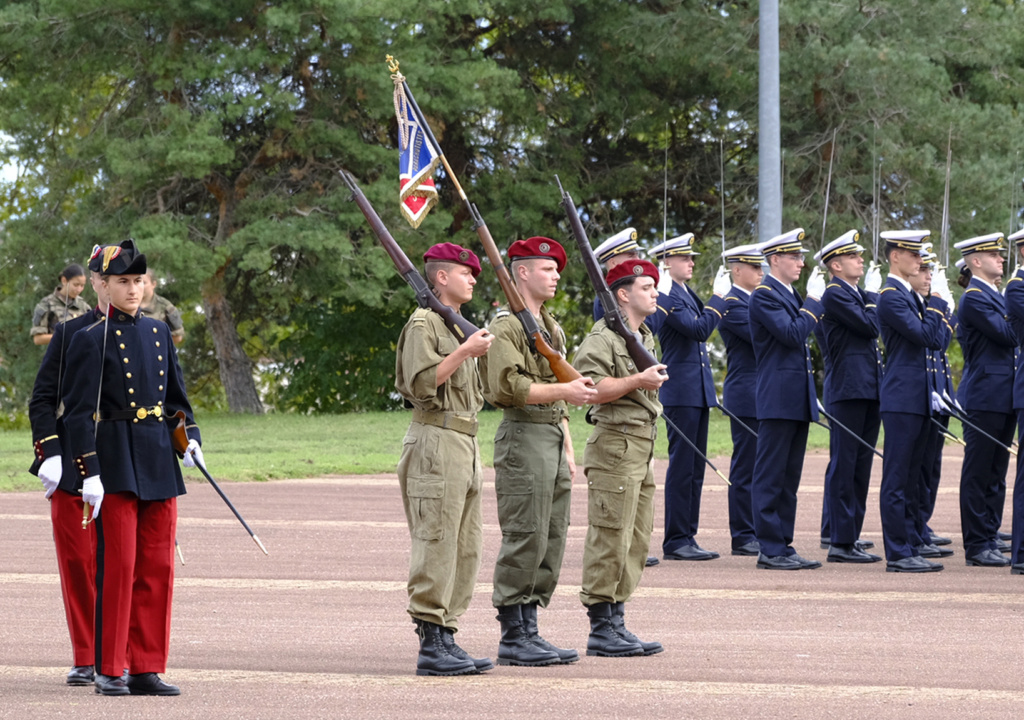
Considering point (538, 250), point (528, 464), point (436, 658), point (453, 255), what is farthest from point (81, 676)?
point (538, 250)

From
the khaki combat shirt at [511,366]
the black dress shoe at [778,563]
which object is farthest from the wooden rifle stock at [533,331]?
the black dress shoe at [778,563]

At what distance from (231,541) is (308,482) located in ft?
15.7

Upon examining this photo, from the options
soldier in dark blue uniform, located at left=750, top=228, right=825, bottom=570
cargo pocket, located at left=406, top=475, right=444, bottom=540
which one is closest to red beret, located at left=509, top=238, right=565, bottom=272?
cargo pocket, located at left=406, top=475, right=444, bottom=540

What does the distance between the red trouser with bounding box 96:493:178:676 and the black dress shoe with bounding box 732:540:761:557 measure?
→ 5.42 meters

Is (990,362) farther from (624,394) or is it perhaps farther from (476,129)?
(476,129)

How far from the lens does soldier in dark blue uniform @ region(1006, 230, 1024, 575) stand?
9.99m

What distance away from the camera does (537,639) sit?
698 centimetres

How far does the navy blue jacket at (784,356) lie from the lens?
10.4 metres

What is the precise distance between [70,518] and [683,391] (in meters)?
5.36

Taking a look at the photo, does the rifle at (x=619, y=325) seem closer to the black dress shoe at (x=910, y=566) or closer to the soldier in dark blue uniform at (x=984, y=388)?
the black dress shoe at (x=910, y=566)

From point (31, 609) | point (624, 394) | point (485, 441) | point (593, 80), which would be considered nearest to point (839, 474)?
point (624, 394)

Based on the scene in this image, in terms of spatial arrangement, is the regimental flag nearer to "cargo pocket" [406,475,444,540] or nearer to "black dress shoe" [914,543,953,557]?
"cargo pocket" [406,475,444,540]

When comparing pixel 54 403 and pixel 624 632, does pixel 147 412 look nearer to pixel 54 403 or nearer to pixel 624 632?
pixel 54 403

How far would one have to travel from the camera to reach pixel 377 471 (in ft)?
56.5
